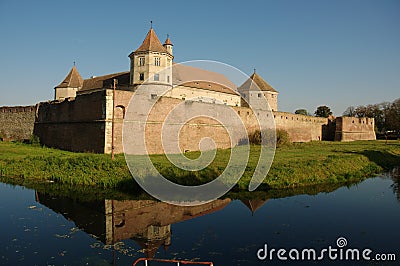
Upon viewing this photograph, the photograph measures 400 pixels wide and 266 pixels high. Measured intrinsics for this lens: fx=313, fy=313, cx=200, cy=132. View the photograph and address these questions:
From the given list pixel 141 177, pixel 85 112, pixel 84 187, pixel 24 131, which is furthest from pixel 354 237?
pixel 24 131

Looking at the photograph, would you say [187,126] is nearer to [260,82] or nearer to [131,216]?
[131,216]

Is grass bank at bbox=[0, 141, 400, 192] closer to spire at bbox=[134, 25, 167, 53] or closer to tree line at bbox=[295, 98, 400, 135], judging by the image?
spire at bbox=[134, 25, 167, 53]

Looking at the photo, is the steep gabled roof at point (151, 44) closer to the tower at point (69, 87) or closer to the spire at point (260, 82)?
the tower at point (69, 87)

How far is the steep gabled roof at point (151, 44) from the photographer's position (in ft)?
86.3

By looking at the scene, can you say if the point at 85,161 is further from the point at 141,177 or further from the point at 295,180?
the point at 295,180

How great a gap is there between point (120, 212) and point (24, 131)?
17.7 m

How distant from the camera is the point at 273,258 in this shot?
585cm

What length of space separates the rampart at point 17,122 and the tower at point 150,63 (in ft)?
28.2

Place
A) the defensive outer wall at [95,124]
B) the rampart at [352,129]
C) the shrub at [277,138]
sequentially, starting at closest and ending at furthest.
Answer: the defensive outer wall at [95,124]
the shrub at [277,138]
the rampart at [352,129]

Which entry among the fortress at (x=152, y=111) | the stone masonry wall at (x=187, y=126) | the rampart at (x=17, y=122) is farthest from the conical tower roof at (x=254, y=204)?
the rampart at (x=17, y=122)

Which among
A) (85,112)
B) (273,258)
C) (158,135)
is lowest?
(273,258)

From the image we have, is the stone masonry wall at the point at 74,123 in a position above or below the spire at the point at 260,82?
below

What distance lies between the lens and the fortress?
15.7 m

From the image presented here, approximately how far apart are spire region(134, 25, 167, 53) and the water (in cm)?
1804
